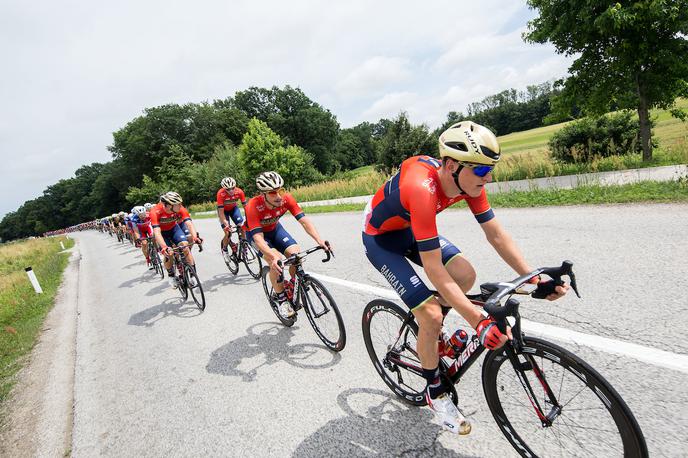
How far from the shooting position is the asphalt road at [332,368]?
8.29ft

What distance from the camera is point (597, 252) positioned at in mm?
5070

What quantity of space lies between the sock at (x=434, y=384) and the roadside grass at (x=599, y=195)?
24.5 feet

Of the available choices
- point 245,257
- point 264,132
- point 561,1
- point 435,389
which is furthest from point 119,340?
point 264,132

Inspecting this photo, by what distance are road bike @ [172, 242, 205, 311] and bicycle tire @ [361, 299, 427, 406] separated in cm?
396

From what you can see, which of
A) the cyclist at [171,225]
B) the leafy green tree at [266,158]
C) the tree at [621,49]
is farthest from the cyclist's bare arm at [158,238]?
the leafy green tree at [266,158]

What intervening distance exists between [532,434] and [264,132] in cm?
4172

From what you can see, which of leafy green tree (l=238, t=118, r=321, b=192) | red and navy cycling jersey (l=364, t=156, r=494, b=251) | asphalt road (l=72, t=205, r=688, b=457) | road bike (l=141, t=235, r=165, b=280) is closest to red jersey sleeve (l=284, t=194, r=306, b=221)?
asphalt road (l=72, t=205, r=688, b=457)

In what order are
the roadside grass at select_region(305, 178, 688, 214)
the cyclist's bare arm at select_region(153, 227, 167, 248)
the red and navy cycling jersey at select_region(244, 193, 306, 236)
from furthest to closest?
the roadside grass at select_region(305, 178, 688, 214) → the cyclist's bare arm at select_region(153, 227, 167, 248) → the red and navy cycling jersey at select_region(244, 193, 306, 236)

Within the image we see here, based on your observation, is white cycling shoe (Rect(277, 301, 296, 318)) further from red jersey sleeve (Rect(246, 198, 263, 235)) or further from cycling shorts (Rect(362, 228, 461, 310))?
cycling shorts (Rect(362, 228, 461, 310))

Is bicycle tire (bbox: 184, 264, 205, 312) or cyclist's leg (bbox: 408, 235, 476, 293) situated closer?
cyclist's leg (bbox: 408, 235, 476, 293)

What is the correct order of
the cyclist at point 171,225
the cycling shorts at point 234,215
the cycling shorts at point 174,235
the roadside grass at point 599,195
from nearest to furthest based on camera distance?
the cyclist at point 171,225
the roadside grass at point 599,195
the cycling shorts at point 174,235
the cycling shorts at point 234,215

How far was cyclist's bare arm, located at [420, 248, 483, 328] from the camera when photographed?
1999 mm

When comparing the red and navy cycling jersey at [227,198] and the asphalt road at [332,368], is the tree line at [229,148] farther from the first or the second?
the asphalt road at [332,368]

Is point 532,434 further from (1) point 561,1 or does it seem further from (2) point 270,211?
(1) point 561,1
